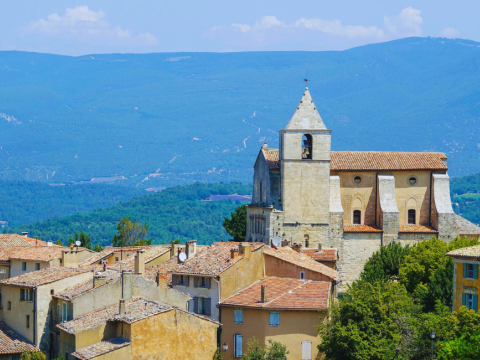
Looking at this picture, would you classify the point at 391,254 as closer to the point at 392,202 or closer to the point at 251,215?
the point at 392,202

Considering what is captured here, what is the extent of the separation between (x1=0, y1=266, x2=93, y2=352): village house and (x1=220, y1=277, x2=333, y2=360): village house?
7997 millimetres

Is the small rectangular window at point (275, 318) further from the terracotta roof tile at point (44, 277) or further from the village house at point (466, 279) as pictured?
the terracotta roof tile at point (44, 277)

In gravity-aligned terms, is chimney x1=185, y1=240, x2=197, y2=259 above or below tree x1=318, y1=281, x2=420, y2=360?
above

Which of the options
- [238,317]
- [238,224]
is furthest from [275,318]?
[238,224]

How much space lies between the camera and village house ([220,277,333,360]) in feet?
135

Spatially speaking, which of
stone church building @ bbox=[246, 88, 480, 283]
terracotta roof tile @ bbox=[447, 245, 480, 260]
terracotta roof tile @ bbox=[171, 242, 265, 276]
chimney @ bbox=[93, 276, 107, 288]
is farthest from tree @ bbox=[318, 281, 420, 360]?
stone church building @ bbox=[246, 88, 480, 283]

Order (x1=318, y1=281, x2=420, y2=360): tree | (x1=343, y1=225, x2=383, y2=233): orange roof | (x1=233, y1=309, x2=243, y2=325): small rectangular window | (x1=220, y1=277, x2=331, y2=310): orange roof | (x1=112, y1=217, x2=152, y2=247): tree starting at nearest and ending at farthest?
(x1=318, y1=281, x2=420, y2=360): tree → (x1=220, y1=277, x2=331, y2=310): orange roof → (x1=233, y1=309, x2=243, y2=325): small rectangular window → (x1=343, y1=225, x2=383, y2=233): orange roof → (x1=112, y1=217, x2=152, y2=247): tree

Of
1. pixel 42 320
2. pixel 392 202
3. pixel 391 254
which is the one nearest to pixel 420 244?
pixel 391 254

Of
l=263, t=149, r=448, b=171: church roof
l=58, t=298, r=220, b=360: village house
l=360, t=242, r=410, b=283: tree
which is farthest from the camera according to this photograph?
l=263, t=149, r=448, b=171: church roof

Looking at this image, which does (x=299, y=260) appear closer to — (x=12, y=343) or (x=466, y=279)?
(x=466, y=279)

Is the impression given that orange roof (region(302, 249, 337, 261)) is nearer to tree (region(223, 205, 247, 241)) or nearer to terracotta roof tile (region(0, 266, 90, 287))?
terracotta roof tile (region(0, 266, 90, 287))

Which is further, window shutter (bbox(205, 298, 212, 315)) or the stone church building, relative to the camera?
the stone church building

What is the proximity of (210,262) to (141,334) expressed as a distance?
9.56 meters

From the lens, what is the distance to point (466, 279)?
1738 inches
